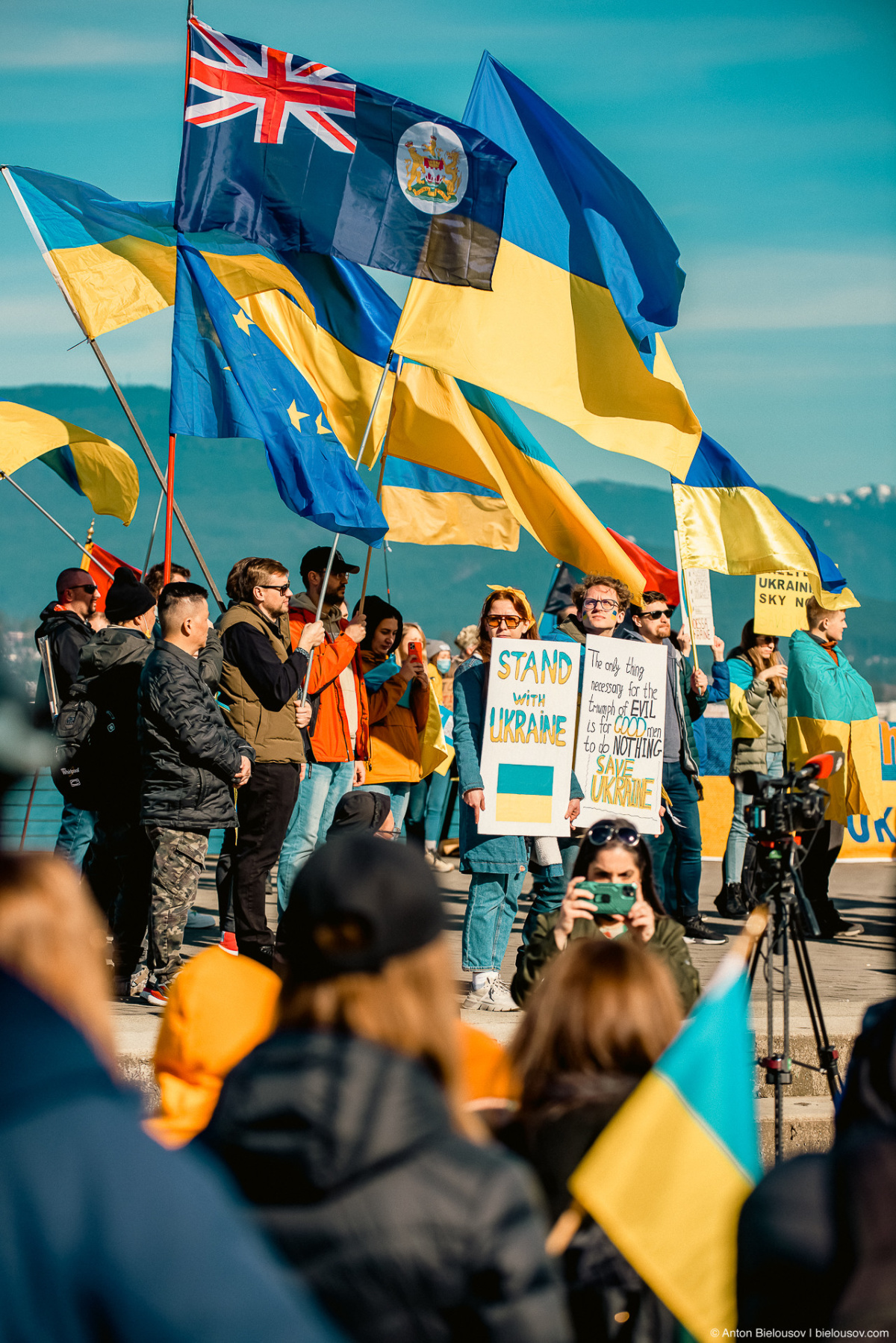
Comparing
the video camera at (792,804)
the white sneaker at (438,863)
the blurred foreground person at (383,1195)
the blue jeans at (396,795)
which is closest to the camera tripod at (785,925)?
the video camera at (792,804)

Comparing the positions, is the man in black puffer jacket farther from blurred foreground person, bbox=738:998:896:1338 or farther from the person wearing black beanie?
blurred foreground person, bbox=738:998:896:1338

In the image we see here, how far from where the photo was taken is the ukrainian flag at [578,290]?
7.72 metres

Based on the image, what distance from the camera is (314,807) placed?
7383mm

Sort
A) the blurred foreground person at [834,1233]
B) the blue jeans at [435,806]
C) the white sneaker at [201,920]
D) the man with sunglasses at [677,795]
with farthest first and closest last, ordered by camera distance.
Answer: the blue jeans at [435,806] → the white sneaker at [201,920] → the man with sunglasses at [677,795] → the blurred foreground person at [834,1233]

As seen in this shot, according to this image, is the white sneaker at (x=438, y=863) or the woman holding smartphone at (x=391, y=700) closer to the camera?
the woman holding smartphone at (x=391, y=700)

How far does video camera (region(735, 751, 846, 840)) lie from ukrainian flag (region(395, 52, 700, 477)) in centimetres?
279

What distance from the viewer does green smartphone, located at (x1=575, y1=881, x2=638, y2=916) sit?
159 inches

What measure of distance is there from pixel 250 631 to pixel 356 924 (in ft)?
16.4

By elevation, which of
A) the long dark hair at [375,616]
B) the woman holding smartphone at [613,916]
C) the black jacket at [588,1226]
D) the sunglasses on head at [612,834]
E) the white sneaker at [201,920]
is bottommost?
the black jacket at [588,1226]

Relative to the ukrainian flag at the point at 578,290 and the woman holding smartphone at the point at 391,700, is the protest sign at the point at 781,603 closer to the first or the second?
the ukrainian flag at the point at 578,290

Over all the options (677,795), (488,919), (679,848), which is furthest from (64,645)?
(679,848)

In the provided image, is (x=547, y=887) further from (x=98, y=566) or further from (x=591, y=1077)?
(x=98, y=566)

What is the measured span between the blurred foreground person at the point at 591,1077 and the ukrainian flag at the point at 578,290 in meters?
5.31

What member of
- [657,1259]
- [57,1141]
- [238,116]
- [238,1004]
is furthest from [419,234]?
[57,1141]
